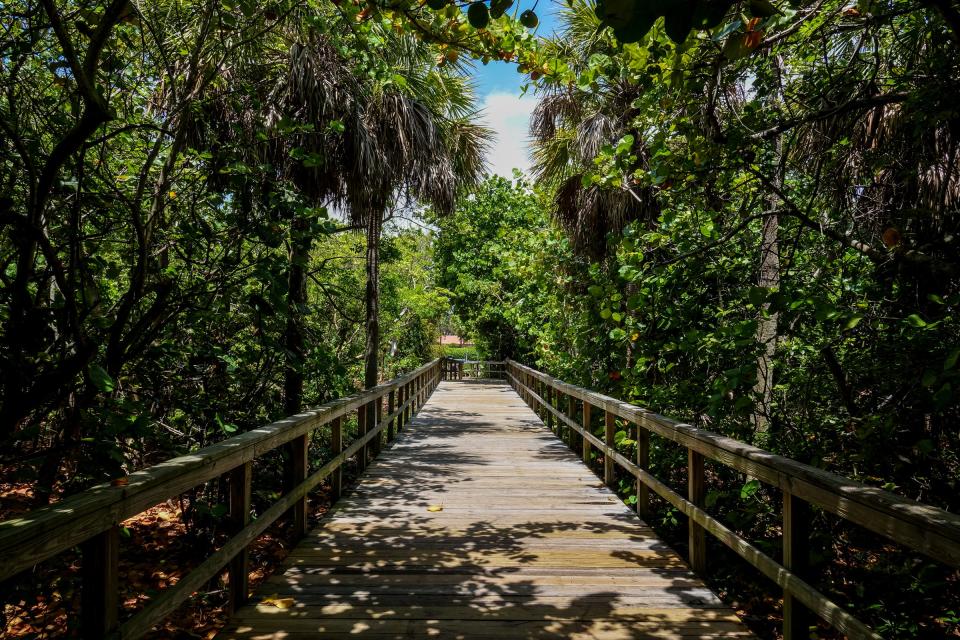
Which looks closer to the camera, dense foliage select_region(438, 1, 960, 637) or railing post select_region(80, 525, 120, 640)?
railing post select_region(80, 525, 120, 640)

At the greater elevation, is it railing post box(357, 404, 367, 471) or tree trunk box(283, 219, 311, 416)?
tree trunk box(283, 219, 311, 416)

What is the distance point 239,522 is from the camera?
3.00 metres

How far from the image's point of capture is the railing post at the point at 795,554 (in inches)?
97.0

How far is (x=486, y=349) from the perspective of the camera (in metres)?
27.6

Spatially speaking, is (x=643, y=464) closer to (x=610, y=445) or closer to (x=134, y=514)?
(x=610, y=445)

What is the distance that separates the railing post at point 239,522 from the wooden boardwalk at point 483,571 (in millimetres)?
96

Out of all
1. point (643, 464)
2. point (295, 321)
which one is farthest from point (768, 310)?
point (295, 321)

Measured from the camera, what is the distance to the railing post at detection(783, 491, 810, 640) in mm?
2465

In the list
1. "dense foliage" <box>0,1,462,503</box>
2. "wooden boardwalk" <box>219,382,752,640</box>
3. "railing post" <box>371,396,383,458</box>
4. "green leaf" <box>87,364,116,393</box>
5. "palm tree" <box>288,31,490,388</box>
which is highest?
"palm tree" <box>288,31,490,388</box>

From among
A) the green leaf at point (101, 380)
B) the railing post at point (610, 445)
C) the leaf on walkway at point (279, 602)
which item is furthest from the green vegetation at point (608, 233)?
the leaf on walkway at point (279, 602)

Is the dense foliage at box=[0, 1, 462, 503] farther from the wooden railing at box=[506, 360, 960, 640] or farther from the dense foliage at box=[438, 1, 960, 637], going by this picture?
the wooden railing at box=[506, 360, 960, 640]

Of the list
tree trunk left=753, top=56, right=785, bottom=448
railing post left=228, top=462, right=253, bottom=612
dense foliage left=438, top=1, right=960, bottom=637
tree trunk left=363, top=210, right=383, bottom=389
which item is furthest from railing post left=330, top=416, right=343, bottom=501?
tree trunk left=363, top=210, right=383, bottom=389

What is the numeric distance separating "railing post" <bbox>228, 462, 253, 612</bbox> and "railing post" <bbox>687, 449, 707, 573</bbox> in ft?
8.65

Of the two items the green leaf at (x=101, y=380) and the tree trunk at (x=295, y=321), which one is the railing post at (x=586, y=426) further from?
the green leaf at (x=101, y=380)
